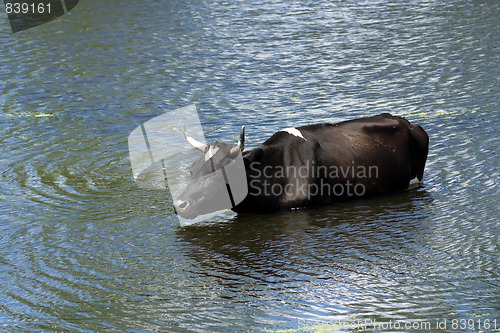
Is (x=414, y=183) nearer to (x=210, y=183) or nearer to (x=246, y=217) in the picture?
(x=246, y=217)

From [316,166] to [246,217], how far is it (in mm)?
832

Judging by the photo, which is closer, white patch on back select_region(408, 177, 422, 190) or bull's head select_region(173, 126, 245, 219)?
bull's head select_region(173, 126, 245, 219)

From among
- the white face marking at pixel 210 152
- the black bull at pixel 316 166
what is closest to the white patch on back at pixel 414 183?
the black bull at pixel 316 166

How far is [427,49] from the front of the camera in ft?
47.1

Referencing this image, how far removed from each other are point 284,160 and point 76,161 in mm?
2835

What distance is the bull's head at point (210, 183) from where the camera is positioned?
8.14m

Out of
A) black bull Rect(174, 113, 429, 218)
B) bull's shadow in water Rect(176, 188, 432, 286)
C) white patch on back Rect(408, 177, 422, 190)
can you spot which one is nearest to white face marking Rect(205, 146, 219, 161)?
black bull Rect(174, 113, 429, 218)

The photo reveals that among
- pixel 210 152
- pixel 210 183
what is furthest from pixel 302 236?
pixel 210 152

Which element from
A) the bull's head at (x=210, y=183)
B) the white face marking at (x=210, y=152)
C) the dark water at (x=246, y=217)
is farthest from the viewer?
the white face marking at (x=210, y=152)

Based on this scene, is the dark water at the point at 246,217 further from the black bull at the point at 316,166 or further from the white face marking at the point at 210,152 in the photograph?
the white face marking at the point at 210,152

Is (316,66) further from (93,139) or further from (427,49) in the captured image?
(93,139)

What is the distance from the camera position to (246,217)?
8.32m

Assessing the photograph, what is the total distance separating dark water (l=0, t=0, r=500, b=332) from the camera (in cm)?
634

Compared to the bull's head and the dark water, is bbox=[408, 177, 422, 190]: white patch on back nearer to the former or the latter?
the dark water
